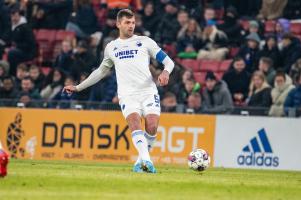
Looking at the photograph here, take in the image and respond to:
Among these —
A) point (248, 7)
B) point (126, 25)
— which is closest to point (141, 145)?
point (126, 25)

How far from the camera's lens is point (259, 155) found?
23891mm

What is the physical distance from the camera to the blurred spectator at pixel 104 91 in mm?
26609

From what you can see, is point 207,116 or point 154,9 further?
point 154,9

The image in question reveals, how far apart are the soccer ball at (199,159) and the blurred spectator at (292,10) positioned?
12.8 m

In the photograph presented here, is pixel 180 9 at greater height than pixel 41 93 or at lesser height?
greater

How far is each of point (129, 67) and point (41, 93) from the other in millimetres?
11068

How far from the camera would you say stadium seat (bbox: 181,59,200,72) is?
28.4 meters

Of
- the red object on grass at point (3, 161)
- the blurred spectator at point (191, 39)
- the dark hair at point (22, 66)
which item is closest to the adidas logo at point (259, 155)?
the blurred spectator at point (191, 39)

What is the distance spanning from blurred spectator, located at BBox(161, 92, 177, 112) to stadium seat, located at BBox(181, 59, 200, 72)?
3.14 m

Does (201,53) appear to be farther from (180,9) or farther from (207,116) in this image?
(207,116)

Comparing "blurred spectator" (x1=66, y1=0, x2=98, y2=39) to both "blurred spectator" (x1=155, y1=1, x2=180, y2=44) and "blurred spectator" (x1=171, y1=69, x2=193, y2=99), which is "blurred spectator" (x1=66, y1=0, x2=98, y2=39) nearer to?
"blurred spectator" (x1=155, y1=1, x2=180, y2=44)

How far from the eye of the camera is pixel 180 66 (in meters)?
27.3

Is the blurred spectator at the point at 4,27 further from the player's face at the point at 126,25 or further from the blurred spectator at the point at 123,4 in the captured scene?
the player's face at the point at 126,25

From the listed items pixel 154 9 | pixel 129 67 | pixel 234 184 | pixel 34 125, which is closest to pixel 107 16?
pixel 154 9
